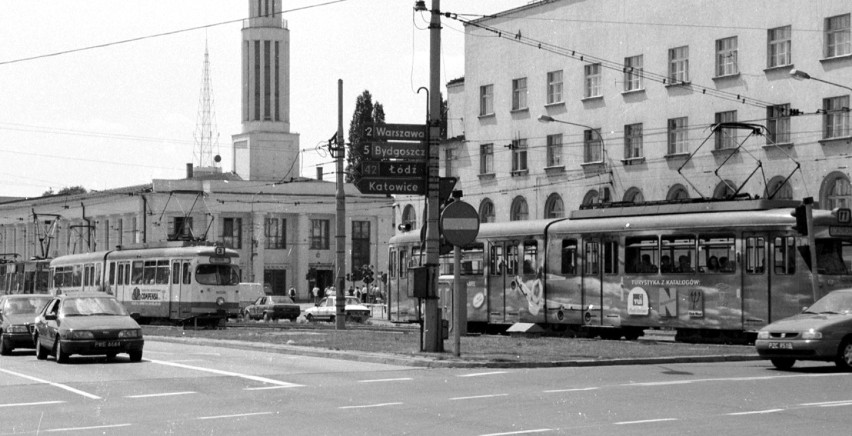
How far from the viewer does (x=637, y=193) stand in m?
59.2

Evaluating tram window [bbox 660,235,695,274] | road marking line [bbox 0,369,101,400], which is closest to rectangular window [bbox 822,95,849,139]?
tram window [bbox 660,235,695,274]

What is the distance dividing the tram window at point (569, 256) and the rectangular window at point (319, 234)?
262 ft

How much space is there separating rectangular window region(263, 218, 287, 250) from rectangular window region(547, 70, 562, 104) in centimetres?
5274

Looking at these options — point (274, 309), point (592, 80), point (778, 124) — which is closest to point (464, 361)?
point (778, 124)

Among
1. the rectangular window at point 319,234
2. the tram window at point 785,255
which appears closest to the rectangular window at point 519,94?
the tram window at point 785,255

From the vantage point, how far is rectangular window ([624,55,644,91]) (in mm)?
58906

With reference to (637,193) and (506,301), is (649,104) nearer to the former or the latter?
(637,193)

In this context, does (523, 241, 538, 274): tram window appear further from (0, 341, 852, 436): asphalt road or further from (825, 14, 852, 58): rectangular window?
(825, 14, 852, 58): rectangular window

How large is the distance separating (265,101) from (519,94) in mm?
47324

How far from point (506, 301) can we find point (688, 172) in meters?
21.0

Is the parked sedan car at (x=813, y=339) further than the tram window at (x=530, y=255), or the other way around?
the tram window at (x=530, y=255)

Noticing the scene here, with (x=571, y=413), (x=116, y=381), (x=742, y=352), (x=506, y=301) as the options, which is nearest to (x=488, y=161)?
(x=506, y=301)

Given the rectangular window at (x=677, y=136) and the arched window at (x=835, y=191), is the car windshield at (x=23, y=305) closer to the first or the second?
the arched window at (x=835, y=191)

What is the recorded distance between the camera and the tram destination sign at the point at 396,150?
25422 millimetres
